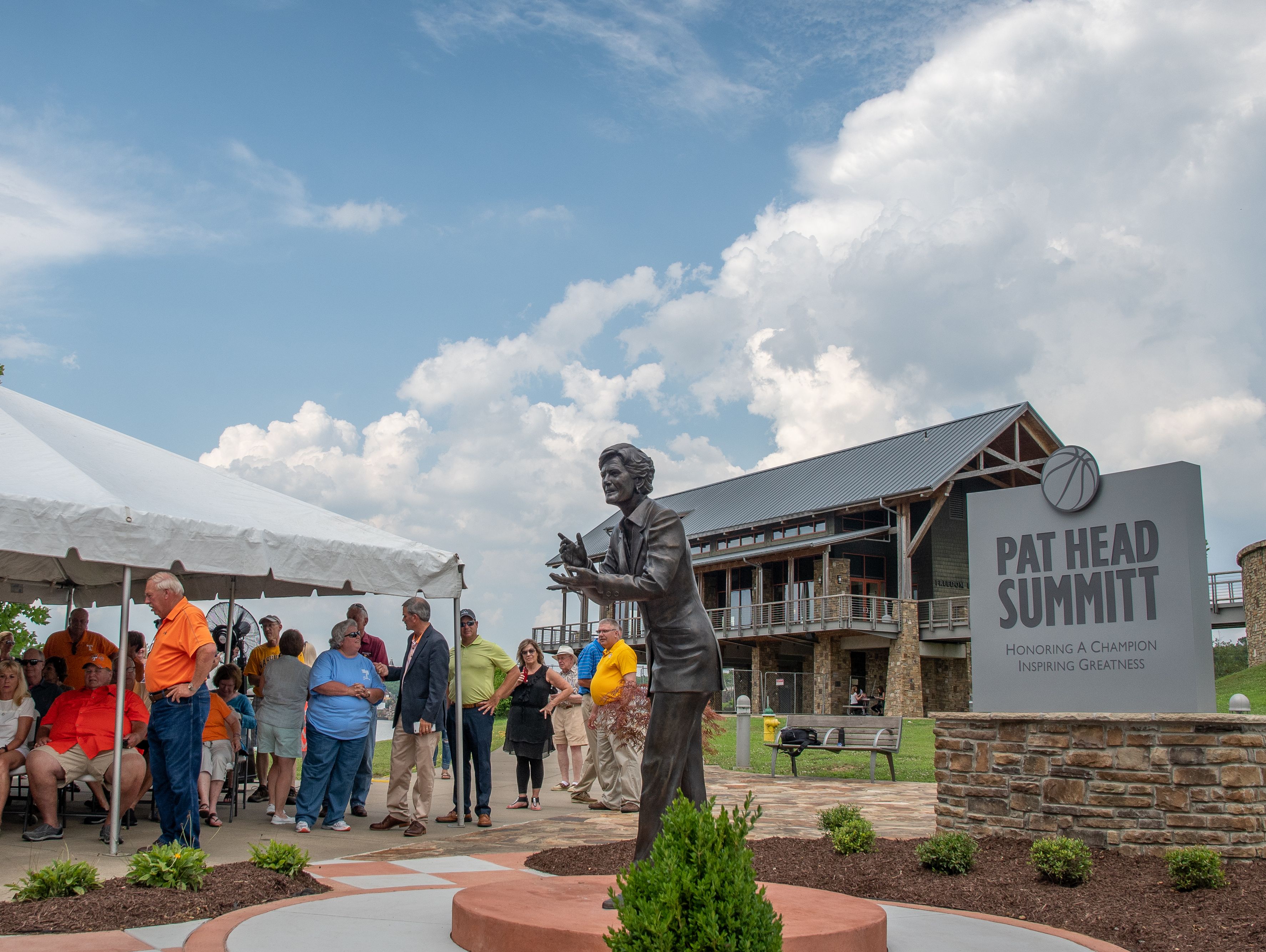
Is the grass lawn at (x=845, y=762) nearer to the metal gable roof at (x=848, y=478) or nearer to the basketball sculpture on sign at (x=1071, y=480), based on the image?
the basketball sculpture on sign at (x=1071, y=480)

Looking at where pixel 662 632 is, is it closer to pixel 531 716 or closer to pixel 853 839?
pixel 853 839

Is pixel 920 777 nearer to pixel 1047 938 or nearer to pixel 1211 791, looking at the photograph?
pixel 1211 791

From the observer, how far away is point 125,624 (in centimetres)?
668

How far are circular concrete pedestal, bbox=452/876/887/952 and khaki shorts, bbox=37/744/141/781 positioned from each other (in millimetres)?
4013

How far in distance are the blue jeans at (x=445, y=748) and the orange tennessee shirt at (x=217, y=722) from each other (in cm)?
165

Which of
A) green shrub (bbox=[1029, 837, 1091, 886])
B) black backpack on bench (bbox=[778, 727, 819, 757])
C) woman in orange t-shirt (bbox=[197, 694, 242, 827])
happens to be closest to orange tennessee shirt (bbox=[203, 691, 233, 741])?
woman in orange t-shirt (bbox=[197, 694, 242, 827])

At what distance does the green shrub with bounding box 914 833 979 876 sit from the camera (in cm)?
649

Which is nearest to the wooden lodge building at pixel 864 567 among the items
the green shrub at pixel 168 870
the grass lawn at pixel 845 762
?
the grass lawn at pixel 845 762

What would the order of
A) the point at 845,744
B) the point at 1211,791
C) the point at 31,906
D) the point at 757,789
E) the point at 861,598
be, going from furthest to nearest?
the point at 861,598 < the point at 845,744 < the point at 757,789 < the point at 1211,791 < the point at 31,906

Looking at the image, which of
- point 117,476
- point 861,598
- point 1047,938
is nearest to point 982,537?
point 1047,938

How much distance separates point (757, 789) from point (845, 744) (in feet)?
6.83

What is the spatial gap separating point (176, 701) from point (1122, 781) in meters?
6.12

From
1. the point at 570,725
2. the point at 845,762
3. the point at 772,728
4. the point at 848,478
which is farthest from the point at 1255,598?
the point at 570,725

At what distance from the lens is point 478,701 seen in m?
9.05
